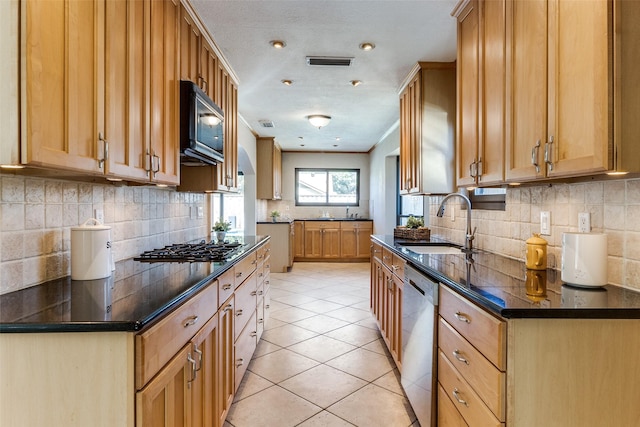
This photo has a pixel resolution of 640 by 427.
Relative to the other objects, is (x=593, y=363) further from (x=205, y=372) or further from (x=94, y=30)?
(x=94, y=30)

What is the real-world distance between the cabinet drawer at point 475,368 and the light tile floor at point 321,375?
2.48 feet

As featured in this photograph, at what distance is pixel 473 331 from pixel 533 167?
29.1 inches

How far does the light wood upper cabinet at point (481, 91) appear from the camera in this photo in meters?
1.82

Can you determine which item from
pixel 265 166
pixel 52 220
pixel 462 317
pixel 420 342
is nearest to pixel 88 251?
pixel 52 220

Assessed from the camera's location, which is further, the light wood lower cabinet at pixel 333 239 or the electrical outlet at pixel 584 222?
the light wood lower cabinet at pixel 333 239

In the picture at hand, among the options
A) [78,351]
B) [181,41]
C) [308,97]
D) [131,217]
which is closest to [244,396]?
[131,217]

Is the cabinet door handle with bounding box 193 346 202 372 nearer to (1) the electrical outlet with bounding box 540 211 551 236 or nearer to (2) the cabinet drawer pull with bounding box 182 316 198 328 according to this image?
(2) the cabinet drawer pull with bounding box 182 316 198 328

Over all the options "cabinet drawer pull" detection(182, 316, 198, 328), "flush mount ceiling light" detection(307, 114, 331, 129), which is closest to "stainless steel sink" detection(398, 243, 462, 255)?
"cabinet drawer pull" detection(182, 316, 198, 328)

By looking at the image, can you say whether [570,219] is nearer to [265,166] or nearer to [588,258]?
[588,258]

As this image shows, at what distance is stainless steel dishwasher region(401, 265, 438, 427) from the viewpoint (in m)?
1.79

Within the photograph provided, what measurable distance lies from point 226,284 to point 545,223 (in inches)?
69.2

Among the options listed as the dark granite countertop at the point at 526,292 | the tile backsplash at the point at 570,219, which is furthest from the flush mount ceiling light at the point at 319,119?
the dark granite countertop at the point at 526,292

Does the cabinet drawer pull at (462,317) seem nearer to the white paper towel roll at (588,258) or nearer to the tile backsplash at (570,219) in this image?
the white paper towel roll at (588,258)

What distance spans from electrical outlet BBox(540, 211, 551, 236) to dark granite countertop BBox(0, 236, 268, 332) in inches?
67.8
